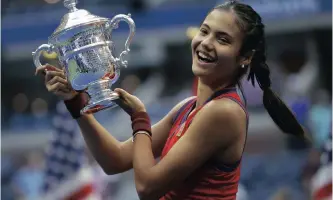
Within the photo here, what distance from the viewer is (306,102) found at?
34.3ft

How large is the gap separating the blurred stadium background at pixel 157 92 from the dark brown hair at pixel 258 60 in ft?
14.5

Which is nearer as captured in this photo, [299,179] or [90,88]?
[90,88]

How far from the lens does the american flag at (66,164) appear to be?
820cm

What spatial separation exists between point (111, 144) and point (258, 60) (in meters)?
0.68

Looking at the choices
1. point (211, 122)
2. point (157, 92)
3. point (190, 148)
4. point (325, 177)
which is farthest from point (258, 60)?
point (157, 92)

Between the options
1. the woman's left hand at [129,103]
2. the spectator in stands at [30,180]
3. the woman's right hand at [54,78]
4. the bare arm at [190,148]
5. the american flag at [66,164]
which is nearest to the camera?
the bare arm at [190,148]

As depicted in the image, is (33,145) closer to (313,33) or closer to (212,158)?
(313,33)

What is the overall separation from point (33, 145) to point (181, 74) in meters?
2.35

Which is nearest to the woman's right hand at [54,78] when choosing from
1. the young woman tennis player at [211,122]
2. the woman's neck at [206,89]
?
the young woman tennis player at [211,122]

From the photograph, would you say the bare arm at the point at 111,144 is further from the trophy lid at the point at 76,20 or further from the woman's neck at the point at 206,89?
the trophy lid at the point at 76,20

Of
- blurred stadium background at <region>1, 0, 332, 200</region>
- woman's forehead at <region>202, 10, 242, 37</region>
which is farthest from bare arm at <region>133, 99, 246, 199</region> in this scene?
blurred stadium background at <region>1, 0, 332, 200</region>

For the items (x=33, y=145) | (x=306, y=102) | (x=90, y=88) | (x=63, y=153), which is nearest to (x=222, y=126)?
(x=90, y=88)

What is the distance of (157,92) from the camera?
44.6 ft

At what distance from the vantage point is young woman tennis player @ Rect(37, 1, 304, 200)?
A: 11.6ft
